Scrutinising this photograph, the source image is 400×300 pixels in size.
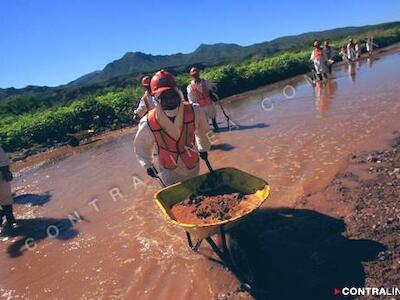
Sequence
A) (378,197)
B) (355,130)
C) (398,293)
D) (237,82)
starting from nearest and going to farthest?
1. (398,293)
2. (378,197)
3. (355,130)
4. (237,82)

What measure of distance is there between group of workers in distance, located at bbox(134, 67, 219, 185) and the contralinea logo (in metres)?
2.20

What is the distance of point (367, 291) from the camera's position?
378cm

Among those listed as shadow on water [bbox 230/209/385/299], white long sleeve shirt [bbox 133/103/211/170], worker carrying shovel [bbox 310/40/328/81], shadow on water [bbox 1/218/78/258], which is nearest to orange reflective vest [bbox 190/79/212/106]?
shadow on water [bbox 1/218/78/258]

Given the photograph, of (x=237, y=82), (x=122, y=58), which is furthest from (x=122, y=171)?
(x=122, y=58)

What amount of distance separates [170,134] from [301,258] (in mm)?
1896

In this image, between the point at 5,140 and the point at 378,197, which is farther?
the point at 5,140

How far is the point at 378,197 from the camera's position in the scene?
17.7 feet

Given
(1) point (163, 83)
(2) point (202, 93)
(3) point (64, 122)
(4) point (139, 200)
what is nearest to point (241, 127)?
(2) point (202, 93)

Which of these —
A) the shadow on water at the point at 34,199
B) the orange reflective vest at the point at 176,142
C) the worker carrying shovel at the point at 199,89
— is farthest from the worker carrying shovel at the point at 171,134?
the worker carrying shovel at the point at 199,89

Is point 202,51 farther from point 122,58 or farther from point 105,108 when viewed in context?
point 105,108

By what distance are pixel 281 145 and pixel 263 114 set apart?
15.1ft

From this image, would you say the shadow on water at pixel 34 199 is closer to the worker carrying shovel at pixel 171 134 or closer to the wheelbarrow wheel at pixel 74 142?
the worker carrying shovel at pixel 171 134

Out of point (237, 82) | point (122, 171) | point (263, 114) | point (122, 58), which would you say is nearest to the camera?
point (122, 171)

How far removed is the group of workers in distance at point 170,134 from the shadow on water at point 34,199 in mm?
4683
